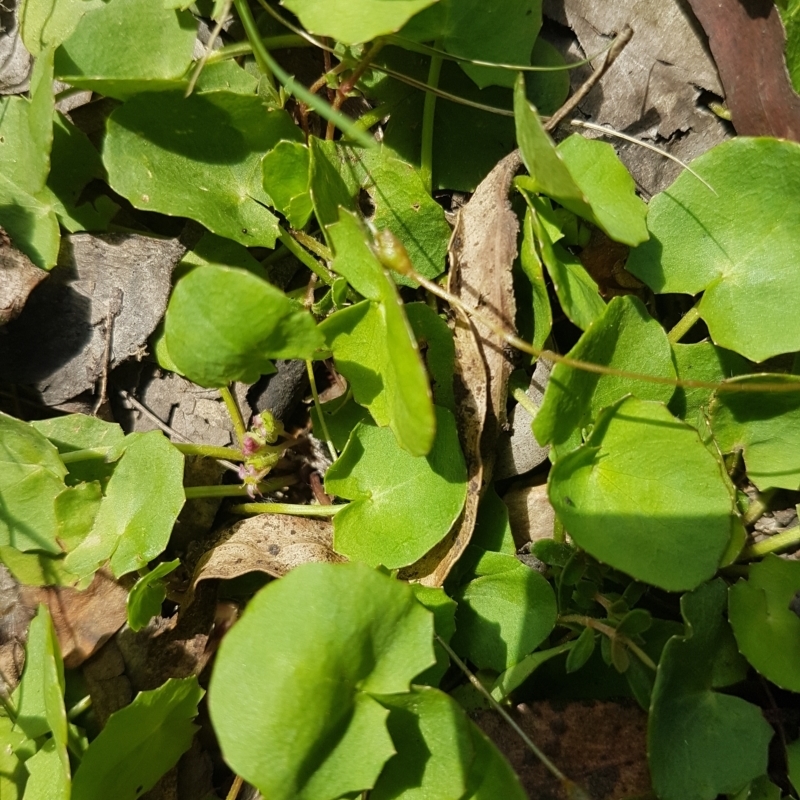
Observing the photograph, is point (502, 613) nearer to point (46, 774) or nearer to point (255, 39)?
point (46, 774)

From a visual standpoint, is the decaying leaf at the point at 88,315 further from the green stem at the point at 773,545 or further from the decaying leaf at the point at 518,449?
the green stem at the point at 773,545

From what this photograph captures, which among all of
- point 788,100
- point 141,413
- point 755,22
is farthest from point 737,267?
point 141,413

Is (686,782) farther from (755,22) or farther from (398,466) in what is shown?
(755,22)

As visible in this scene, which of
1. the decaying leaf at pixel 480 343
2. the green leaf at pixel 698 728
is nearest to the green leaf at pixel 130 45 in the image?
the decaying leaf at pixel 480 343

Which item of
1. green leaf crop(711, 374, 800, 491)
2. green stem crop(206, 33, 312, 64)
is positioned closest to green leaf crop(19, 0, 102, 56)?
green stem crop(206, 33, 312, 64)

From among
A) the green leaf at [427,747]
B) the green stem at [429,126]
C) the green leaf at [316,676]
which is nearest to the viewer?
the green leaf at [316,676]

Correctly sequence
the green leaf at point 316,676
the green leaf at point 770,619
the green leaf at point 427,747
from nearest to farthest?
the green leaf at point 316,676
the green leaf at point 427,747
the green leaf at point 770,619

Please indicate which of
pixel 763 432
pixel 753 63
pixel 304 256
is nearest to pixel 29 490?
pixel 304 256

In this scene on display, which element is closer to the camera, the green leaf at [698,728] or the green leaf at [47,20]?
the green leaf at [698,728]
